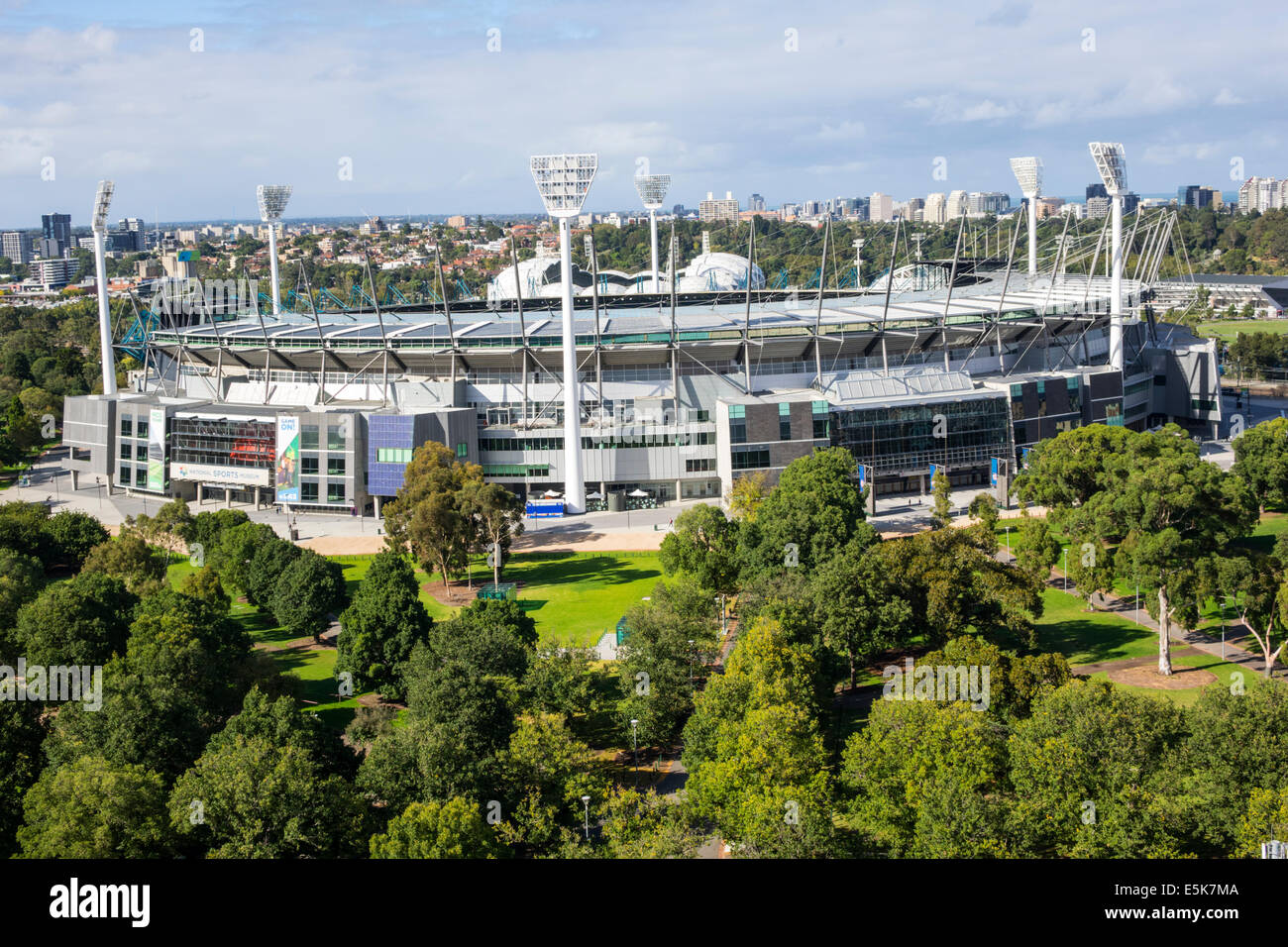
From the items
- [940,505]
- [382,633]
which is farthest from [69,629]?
[940,505]

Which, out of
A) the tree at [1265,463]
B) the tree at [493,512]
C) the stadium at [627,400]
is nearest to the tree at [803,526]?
the tree at [493,512]

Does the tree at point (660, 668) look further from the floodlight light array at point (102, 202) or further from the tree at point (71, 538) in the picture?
the floodlight light array at point (102, 202)

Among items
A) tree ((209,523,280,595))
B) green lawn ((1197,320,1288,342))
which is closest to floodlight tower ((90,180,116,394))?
tree ((209,523,280,595))

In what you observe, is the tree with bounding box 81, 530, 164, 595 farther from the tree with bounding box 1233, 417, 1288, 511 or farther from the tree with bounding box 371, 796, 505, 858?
the tree with bounding box 1233, 417, 1288, 511

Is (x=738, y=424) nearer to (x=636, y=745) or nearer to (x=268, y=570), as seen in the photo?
(x=268, y=570)

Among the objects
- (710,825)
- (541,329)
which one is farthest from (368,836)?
(541,329)

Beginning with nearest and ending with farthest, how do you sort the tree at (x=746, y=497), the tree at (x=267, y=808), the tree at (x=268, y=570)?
the tree at (x=267, y=808) < the tree at (x=268, y=570) < the tree at (x=746, y=497)
